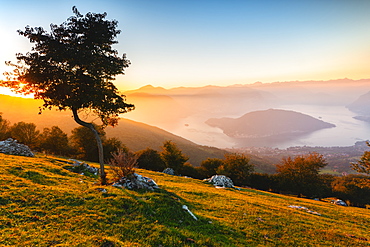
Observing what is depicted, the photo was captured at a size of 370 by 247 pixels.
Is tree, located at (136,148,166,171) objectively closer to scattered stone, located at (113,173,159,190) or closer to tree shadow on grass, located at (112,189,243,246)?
scattered stone, located at (113,173,159,190)

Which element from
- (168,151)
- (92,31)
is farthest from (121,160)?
(168,151)

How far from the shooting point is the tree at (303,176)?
4859 cm

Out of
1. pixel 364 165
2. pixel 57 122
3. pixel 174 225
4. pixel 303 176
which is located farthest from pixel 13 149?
pixel 57 122

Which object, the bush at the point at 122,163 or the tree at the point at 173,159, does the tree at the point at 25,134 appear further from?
the bush at the point at 122,163

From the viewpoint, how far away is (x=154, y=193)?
13305mm

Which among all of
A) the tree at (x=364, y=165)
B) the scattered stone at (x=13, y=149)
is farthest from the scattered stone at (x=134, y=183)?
the tree at (x=364, y=165)

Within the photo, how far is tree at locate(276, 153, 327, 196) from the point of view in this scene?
48.6m

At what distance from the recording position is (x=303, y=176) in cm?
4934

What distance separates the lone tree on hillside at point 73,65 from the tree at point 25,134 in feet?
153

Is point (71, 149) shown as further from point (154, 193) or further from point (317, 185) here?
point (317, 185)

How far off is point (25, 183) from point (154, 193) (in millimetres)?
9836

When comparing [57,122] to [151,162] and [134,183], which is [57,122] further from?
[134,183]

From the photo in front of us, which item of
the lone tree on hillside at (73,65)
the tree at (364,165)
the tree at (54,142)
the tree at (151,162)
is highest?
the lone tree on hillside at (73,65)

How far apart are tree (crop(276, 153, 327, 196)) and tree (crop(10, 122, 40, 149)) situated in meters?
80.8
